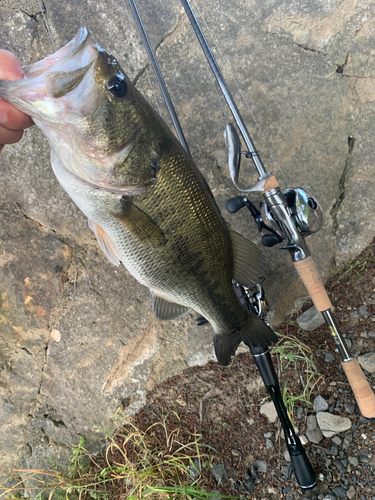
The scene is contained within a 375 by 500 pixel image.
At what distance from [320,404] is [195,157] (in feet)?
6.15

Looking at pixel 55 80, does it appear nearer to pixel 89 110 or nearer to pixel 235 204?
pixel 89 110

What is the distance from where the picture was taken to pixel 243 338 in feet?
5.35

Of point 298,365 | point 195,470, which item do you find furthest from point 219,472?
point 298,365

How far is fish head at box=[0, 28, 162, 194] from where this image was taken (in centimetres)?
114

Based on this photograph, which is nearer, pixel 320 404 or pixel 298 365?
pixel 320 404

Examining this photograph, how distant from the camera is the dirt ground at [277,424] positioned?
1.91 metres

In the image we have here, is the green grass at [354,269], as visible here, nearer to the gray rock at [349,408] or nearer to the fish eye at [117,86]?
the gray rock at [349,408]

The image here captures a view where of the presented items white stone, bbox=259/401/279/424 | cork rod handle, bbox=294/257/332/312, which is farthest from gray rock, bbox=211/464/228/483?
cork rod handle, bbox=294/257/332/312

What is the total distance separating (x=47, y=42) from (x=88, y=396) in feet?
8.78

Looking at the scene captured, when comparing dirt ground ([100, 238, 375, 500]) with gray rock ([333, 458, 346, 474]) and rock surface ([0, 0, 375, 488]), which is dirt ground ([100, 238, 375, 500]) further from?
rock surface ([0, 0, 375, 488])

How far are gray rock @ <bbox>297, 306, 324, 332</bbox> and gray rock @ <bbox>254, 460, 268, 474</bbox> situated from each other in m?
0.92

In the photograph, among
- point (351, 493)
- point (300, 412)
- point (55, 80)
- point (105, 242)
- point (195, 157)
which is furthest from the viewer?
point (195, 157)

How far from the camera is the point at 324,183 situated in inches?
89.3

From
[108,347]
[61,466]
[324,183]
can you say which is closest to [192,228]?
[324,183]
